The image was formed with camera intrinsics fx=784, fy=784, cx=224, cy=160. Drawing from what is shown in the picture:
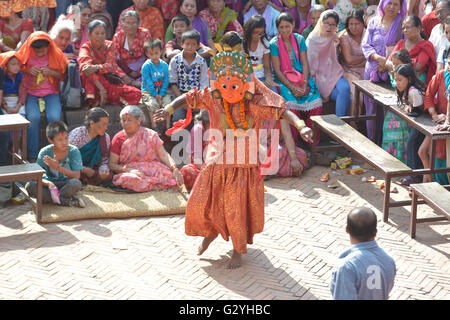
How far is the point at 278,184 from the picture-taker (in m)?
9.17

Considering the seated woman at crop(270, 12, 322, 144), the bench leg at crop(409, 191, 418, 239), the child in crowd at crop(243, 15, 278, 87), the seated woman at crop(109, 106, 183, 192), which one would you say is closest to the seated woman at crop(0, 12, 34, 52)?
the seated woman at crop(109, 106, 183, 192)

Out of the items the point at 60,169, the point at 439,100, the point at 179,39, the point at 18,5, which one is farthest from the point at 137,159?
the point at 439,100

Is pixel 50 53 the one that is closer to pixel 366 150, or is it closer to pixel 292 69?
pixel 292 69

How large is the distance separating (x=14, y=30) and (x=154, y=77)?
1.90 metres

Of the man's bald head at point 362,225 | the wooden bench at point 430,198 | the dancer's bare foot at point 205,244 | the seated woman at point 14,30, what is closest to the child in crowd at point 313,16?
the wooden bench at point 430,198

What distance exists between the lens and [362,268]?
482 cm

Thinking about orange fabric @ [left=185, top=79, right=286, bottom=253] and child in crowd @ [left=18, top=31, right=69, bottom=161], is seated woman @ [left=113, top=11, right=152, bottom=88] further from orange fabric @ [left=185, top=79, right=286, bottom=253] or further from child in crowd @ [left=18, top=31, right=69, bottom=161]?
orange fabric @ [left=185, top=79, right=286, bottom=253]

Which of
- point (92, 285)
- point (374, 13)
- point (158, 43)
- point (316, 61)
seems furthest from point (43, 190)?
point (374, 13)

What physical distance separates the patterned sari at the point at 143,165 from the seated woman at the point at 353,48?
9.43 ft

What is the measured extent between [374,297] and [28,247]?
3738 mm

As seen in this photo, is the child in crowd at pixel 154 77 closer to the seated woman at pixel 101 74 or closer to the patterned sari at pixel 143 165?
the seated woman at pixel 101 74

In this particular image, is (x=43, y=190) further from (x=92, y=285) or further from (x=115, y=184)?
(x=92, y=285)

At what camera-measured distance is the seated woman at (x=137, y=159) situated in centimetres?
865

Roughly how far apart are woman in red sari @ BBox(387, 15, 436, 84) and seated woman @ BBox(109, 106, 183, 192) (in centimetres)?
295
